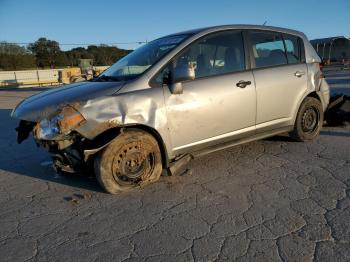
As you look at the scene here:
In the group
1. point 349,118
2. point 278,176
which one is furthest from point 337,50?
point 278,176

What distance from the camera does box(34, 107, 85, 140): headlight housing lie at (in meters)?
3.67

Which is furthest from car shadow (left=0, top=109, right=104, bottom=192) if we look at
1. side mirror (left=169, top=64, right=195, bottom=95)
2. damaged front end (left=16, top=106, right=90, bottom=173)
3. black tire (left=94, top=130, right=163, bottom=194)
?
side mirror (left=169, top=64, right=195, bottom=95)

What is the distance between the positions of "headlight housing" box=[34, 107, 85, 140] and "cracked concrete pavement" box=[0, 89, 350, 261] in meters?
0.79

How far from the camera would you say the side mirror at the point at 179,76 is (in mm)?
3932

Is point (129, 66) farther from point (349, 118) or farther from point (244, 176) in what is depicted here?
point (349, 118)

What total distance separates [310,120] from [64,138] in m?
3.88

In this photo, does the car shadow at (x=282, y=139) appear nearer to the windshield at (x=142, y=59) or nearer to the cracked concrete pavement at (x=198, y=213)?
the cracked concrete pavement at (x=198, y=213)

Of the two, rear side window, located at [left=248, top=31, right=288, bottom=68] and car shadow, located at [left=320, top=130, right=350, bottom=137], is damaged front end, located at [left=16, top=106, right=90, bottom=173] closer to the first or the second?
rear side window, located at [left=248, top=31, right=288, bottom=68]

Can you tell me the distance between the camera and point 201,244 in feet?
9.48

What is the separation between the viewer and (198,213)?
11.3 feet

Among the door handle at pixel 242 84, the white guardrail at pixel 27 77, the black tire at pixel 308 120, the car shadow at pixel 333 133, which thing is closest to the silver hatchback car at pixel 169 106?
the door handle at pixel 242 84

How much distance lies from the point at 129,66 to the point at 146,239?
241 cm

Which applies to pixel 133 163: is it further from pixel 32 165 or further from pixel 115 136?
pixel 32 165

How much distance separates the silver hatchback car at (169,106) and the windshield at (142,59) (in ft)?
0.07
